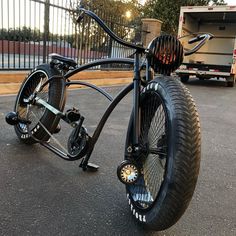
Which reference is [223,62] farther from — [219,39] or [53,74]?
[53,74]

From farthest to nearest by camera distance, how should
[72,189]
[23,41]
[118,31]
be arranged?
[118,31]
[23,41]
[72,189]

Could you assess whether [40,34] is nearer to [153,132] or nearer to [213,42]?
[153,132]

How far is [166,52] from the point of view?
6.46 ft

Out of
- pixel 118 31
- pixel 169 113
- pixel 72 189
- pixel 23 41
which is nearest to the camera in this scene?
pixel 169 113

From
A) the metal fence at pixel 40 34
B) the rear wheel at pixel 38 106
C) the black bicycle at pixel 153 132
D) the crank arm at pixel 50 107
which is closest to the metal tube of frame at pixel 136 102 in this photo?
the black bicycle at pixel 153 132

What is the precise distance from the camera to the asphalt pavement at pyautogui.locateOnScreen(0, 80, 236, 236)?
6.57 ft

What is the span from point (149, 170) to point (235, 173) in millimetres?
1414

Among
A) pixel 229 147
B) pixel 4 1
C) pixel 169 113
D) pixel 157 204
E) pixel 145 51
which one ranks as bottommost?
pixel 229 147

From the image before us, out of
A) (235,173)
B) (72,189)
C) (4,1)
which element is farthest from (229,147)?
(4,1)

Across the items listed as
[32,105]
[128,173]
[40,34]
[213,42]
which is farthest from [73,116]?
[213,42]

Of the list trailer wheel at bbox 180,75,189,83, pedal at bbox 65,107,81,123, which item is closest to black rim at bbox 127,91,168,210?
pedal at bbox 65,107,81,123

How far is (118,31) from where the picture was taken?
11.3 m

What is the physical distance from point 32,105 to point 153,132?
162cm

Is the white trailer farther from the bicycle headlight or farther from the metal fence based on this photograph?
the bicycle headlight
